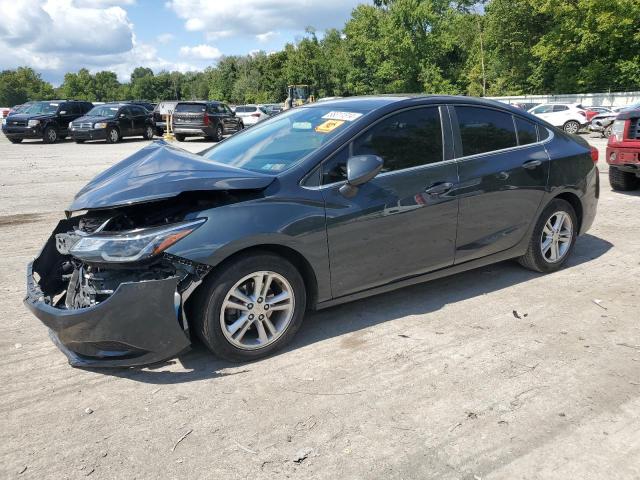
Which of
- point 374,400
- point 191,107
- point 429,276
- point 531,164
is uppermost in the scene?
point 191,107

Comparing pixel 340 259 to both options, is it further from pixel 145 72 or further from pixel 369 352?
pixel 145 72

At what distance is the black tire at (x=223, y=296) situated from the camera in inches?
132

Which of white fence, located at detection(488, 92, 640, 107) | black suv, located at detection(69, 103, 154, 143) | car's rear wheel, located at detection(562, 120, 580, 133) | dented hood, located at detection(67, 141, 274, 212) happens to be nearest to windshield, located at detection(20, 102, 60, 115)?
black suv, located at detection(69, 103, 154, 143)

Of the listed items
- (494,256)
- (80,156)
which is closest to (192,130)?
(80,156)

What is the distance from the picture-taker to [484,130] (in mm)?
4688

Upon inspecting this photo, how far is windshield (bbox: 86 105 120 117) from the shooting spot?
23.8 metres

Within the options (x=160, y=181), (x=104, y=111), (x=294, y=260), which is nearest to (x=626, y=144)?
(x=294, y=260)

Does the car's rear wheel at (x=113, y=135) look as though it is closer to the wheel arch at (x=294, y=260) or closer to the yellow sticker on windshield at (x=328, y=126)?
the yellow sticker on windshield at (x=328, y=126)

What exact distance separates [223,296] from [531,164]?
3.04 meters

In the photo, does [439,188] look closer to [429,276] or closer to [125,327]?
[429,276]

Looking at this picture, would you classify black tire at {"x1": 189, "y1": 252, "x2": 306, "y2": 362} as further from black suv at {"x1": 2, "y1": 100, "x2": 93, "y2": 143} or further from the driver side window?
black suv at {"x1": 2, "y1": 100, "x2": 93, "y2": 143}

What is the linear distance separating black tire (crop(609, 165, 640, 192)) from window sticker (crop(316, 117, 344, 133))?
7099 mm

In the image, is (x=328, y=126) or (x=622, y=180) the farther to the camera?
(x=622, y=180)

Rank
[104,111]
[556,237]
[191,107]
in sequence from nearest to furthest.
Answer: [556,237], [104,111], [191,107]
